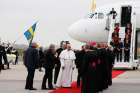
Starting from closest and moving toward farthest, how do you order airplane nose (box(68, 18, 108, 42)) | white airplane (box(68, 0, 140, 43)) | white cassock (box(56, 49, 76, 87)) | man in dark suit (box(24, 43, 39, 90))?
man in dark suit (box(24, 43, 39, 90))
white cassock (box(56, 49, 76, 87))
white airplane (box(68, 0, 140, 43))
airplane nose (box(68, 18, 108, 42))

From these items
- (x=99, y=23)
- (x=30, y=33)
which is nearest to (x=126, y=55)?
(x=99, y=23)

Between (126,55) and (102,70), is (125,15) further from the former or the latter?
(102,70)

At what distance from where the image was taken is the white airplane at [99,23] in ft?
92.4

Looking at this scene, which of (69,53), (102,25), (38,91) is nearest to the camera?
(38,91)

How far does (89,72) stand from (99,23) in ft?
56.3

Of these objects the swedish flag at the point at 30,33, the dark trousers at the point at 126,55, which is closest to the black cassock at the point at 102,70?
the dark trousers at the point at 126,55

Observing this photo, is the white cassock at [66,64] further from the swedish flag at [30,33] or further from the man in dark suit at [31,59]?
the swedish flag at [30,33]

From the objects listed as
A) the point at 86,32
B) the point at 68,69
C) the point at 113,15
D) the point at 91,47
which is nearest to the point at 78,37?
the point at 86,32

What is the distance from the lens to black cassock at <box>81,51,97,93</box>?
497 inches

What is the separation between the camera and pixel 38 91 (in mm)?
14844

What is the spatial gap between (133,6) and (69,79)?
13.0m

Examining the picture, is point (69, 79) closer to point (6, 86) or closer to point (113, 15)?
point (6, 86)

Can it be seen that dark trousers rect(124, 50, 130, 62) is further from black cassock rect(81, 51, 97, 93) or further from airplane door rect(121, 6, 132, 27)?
black cassock rect(81, 51, 97, 93)

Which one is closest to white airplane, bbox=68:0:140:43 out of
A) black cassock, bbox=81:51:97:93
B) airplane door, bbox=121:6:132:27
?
airplane door, bbox=121:6:132:27
